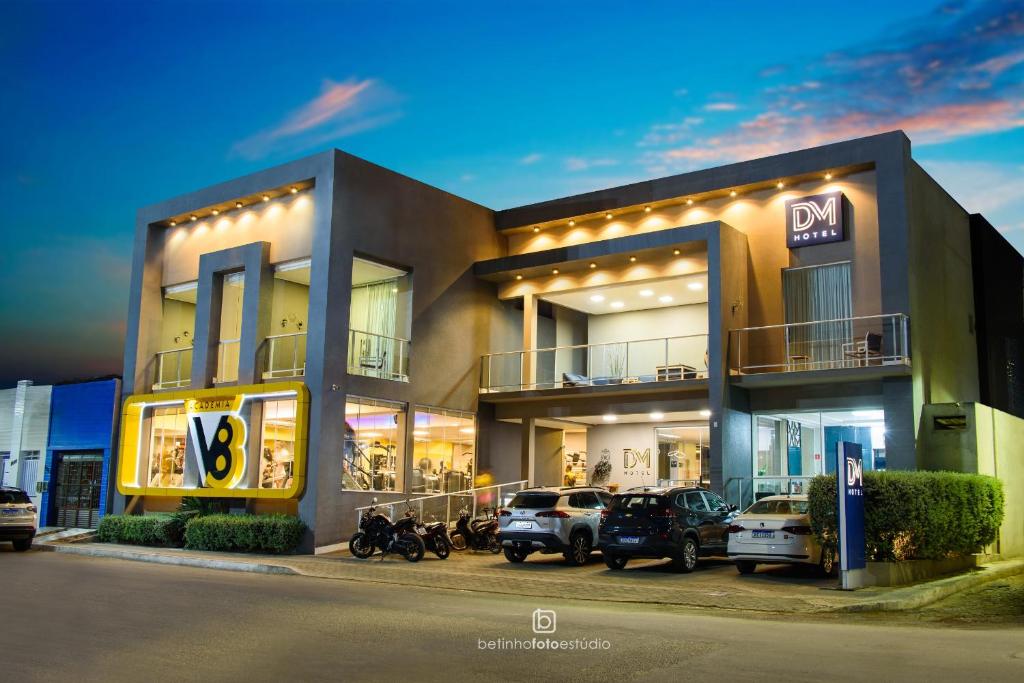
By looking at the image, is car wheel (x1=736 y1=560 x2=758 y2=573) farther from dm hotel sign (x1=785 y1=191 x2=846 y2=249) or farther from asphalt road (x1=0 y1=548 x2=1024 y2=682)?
dm hotel sign (x1=785 y1=191 x2=846 y2=249)

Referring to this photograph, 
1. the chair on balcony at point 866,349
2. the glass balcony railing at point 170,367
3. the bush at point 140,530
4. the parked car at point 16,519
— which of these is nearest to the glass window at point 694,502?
the chair on balcony at point 866,349

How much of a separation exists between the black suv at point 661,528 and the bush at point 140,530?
483 inches

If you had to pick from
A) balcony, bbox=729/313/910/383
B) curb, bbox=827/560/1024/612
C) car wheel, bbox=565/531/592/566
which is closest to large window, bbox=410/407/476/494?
car wheel, bbox=565/531/592/566

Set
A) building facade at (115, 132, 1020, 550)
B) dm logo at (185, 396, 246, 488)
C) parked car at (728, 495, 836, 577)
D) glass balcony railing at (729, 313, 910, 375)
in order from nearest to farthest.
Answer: parked car at (728, 495, 836, 577) → glass balcony railing at (729, 313, 910, 375) → building facade at (115, 132, 1020, 550) → dm logo at (185, 396, 246, 488)

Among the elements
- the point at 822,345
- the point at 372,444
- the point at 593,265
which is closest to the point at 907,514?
the point at 822,345

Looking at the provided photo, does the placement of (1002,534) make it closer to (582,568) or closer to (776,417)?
(776,417)

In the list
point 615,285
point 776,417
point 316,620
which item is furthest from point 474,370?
point 316,620

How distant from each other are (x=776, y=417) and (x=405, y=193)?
11682 mm

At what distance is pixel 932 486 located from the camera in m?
16.7

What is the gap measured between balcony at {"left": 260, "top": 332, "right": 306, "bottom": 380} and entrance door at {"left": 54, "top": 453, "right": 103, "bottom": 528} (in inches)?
386

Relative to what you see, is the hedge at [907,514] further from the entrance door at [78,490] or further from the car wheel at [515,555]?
the entrance door at [78,490]

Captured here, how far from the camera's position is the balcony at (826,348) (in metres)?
21.5

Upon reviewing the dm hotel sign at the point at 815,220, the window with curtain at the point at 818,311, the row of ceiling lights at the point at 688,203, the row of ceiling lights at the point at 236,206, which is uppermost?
the row of ceiling lights at the point at 688,203

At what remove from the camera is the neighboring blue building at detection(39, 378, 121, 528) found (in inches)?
1225
